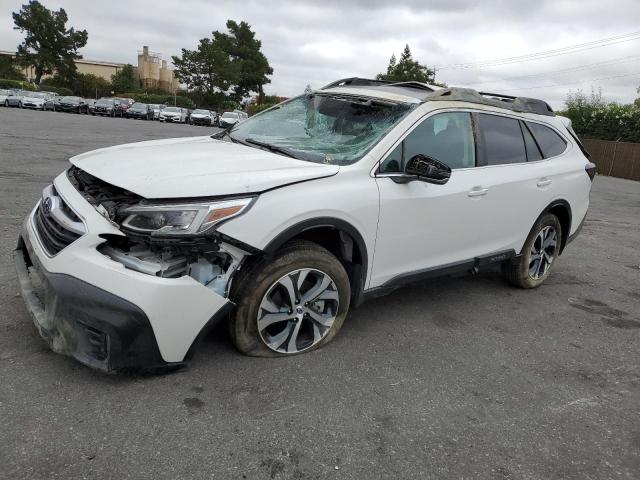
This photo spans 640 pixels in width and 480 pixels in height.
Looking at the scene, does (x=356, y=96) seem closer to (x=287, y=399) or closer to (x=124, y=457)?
(x=287, y=399)

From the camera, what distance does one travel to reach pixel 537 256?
522 cm

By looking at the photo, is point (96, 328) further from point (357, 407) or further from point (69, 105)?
point (69, 105)

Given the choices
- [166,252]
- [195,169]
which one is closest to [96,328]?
[166,252]

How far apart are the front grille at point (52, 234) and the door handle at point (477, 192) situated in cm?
277

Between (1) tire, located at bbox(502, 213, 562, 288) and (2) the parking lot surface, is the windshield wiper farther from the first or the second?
(1) tire, located at bbox(502, 213, 562, 288)

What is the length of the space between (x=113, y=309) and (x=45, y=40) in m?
84.0

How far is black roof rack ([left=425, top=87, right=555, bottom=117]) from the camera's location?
4.14 m

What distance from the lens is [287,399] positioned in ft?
9.57

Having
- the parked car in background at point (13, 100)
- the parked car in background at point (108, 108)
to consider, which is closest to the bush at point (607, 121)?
the parked car in background at point (108, 108)

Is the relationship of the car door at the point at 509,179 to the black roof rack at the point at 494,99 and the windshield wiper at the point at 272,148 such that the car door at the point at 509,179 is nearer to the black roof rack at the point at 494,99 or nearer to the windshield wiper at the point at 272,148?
the black roof rack at the point at 494,99

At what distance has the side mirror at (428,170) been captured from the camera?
3.46m

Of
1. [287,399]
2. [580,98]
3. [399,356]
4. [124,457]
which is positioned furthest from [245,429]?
[580,98]

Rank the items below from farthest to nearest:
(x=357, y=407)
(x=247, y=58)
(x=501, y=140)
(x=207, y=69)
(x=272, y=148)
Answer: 1. (x=247, y=58)
2. (x=207, y=69)
3. (x=501, y=140)
4. (x=272, y=148)
5. (x=357, y=407)

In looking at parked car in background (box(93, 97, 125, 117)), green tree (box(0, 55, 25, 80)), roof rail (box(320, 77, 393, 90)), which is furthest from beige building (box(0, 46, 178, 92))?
roof rail (box(320, 77, 393, 90))
